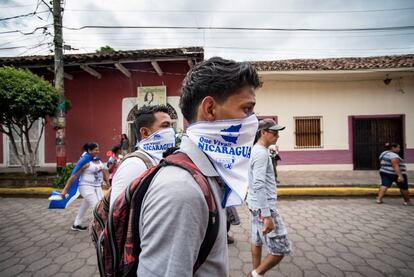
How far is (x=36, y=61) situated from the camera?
28.8 feet

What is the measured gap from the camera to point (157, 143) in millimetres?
2408

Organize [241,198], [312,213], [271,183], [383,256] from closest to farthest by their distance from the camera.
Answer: [241,198] < [271,183] < [383,256] < [312,213]

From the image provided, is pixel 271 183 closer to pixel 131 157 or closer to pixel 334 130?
pixel 131 157

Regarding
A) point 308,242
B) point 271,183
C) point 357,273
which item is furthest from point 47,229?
point 357,273

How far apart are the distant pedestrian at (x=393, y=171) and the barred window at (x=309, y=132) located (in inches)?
170

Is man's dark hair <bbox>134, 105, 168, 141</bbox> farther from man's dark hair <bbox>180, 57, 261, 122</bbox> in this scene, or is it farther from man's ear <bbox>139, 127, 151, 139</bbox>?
man's dark hair <bbox>180, 57, 261, 122</bbox>

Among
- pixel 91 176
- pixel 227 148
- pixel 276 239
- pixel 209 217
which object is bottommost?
pixel 276 239

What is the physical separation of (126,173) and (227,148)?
116 cm

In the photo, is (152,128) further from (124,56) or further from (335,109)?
(335,109)

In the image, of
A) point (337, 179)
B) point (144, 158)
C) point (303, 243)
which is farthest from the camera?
point (337, 179)

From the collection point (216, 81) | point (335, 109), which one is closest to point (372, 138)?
point (335, 109)

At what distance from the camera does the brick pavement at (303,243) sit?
9.51ft

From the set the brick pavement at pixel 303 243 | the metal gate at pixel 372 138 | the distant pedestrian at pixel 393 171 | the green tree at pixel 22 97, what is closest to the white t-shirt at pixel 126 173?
the brick pavement at pixel 303 243

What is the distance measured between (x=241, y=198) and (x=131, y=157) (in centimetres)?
140
